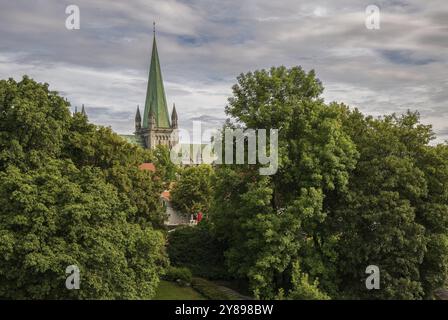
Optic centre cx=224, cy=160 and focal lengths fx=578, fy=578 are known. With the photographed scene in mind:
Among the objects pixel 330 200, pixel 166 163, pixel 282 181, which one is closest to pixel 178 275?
pixel 282 181

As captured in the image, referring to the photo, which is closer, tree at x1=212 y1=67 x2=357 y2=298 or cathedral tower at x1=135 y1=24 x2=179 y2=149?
tree at x1=212 y1=67 x2=357 y2=298

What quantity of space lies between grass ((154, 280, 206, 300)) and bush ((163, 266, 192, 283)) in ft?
1.26

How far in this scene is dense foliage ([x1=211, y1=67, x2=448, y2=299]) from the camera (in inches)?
1208

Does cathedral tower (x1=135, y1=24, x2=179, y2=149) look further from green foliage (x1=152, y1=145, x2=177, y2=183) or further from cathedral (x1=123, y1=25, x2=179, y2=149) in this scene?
green foliage (x1=152, y1=145, x2=177, y2=183)

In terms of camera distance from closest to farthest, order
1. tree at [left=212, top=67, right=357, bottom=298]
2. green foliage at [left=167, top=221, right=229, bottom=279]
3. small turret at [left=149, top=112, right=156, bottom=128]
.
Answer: tree at [left=212, top=67, right=357, bottom=298]
green foliage at [left=167, top=221, right=229, bottom=279]
small turret at [left=149, top=112, right=156, bottom=128]

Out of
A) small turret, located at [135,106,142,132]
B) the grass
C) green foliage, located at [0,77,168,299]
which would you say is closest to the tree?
the grass

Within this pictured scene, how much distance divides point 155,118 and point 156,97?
1008cm

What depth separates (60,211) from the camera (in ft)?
84.1

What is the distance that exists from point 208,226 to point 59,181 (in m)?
15.8

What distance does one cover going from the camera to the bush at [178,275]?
114 ft

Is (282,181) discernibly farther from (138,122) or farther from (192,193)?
(138,122)
